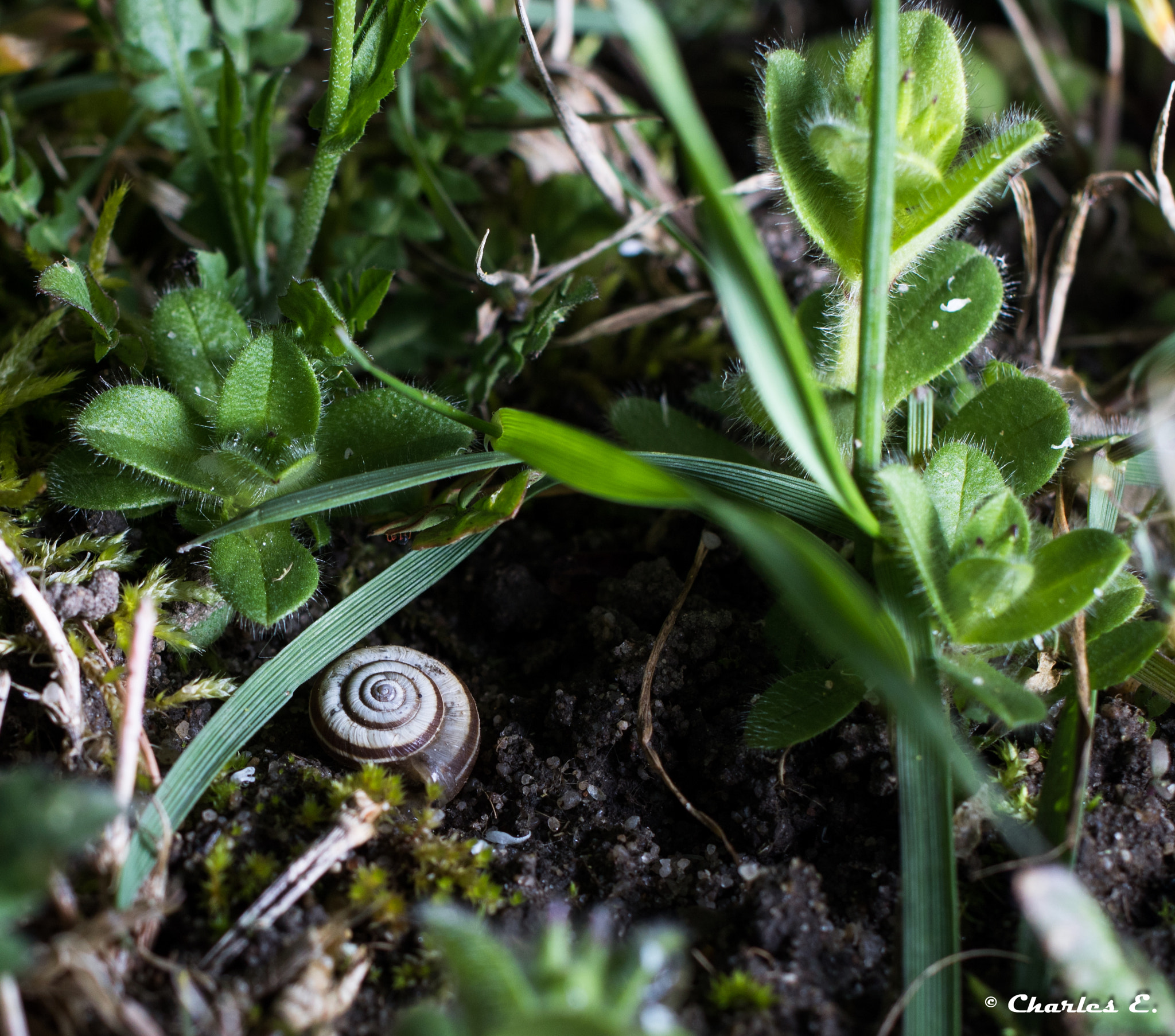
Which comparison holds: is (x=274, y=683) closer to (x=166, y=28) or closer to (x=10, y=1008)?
(x=10, y=1008)

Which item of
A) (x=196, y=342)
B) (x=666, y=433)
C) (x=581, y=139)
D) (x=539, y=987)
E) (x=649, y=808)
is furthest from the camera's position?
(x=581, y=139)

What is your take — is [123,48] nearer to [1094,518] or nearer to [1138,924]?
[1094,518]

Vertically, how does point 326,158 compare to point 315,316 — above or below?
above

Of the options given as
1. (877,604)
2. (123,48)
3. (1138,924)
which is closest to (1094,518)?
(877,604)

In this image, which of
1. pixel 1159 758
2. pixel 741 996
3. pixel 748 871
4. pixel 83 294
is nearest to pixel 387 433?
pixel 83 294

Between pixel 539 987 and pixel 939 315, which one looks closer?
pixel 539 987

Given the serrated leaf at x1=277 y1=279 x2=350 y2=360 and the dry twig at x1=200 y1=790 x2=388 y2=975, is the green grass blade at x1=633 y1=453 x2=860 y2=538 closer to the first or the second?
the serrated leaf at x1=277 y1=279 x2=350 y2=360
